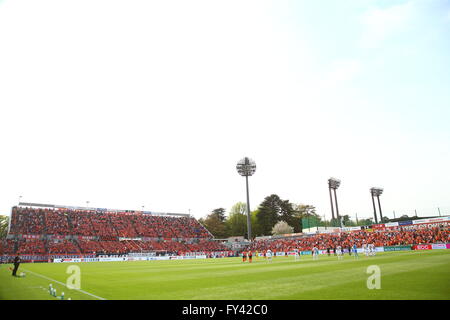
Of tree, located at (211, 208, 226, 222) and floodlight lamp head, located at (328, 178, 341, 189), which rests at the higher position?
floodlight lamp head, located at (328, 178, 341, 189)

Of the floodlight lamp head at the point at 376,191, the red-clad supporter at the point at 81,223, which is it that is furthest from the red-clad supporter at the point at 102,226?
the floodlight lamp head at the point at 376,191

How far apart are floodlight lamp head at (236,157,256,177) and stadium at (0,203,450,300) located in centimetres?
1883

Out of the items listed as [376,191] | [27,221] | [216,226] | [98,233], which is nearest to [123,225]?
[98,233]

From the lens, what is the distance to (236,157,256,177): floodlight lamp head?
8400 cm

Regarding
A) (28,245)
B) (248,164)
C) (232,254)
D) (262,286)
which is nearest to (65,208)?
(28,245)

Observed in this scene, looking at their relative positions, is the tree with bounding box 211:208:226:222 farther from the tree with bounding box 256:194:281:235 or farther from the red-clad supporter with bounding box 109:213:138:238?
the red-clad supporter with bounding box 109:213:138:238

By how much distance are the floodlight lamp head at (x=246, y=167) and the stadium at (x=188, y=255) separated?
61.8 ft

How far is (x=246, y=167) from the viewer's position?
276 ft

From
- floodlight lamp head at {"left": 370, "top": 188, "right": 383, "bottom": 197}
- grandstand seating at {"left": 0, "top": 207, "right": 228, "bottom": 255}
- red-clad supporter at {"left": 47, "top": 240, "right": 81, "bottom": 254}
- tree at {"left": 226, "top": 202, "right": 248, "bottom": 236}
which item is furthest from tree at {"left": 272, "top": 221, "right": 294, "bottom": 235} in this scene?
red-clad supporter at {"left": 47, "top": 240, "right": 81, "bottom": 254}

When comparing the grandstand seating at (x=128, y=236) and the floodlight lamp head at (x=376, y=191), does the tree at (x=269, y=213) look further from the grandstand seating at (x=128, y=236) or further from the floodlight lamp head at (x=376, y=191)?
the grandstand seating at (x=128, y=236)
